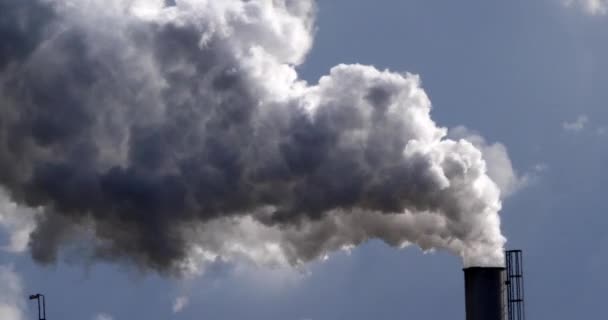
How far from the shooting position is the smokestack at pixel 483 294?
81562mm

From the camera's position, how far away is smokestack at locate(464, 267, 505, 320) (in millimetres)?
81562

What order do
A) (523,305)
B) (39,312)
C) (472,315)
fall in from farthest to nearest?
(39,312), (523,305), (472,315)

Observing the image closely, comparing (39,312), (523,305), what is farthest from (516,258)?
(39,312)

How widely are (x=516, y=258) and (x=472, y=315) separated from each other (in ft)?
23.4

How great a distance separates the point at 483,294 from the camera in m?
81.6

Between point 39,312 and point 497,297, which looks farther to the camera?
point 39,312

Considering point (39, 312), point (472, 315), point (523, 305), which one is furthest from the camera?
point (39, 312)

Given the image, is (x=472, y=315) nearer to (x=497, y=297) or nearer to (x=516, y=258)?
(x=497, y=297)

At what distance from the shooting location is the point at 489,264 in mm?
84812

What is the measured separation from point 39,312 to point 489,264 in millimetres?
29386

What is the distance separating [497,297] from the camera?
3223 inches

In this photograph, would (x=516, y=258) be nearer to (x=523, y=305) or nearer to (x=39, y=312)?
(x=523, y=305)

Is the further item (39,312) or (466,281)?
(39,312)

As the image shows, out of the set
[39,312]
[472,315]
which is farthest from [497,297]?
[39,312]
